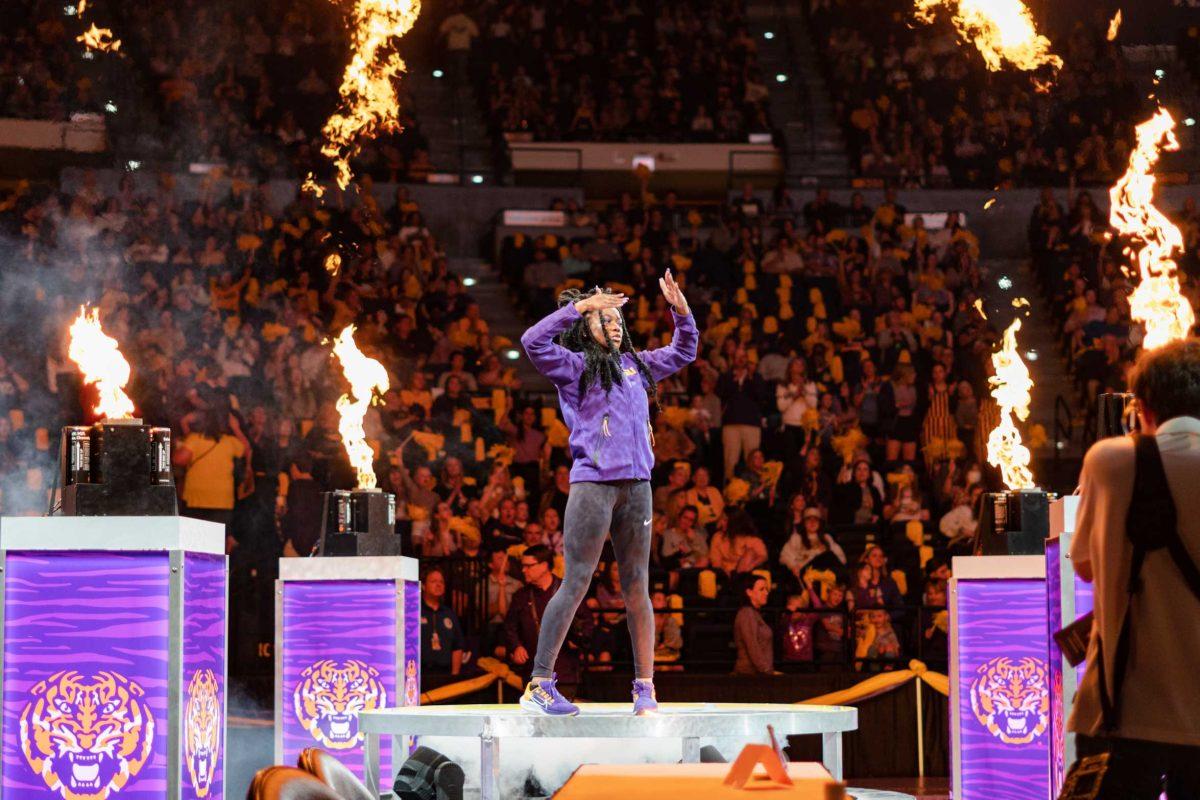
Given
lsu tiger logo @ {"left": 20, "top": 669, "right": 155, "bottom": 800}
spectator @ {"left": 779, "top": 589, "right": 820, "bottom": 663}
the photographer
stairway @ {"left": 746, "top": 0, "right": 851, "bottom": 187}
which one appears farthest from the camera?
stairway @ {"left": 746, "top": 0, "right": 851, "bottom": 187}

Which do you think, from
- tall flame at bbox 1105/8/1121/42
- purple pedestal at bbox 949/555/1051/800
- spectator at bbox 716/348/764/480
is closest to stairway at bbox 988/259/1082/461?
spectator at bbox 716/348/764/480

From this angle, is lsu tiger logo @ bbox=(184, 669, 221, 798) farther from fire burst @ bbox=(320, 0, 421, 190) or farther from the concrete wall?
the concrete wall

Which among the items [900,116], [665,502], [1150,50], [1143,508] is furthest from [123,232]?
[1143,508]

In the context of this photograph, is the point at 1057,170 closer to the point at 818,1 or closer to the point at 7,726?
the point at 818,1

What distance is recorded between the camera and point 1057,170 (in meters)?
19.9

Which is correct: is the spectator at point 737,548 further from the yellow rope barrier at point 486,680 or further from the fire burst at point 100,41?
the fire burst at point 100,41

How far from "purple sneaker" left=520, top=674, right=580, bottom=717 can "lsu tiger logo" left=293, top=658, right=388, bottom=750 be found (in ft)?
7.46

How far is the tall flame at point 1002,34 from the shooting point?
1919 centimetres

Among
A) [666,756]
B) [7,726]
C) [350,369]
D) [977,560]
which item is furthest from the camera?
→ [350,369]

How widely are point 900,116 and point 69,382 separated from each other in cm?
1130

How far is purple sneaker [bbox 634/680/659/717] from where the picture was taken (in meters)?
6.72

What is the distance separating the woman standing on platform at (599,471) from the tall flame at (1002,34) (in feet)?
42.8

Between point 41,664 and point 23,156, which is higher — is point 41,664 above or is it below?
below

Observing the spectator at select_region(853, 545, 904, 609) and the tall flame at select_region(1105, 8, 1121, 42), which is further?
the tall flame at select_region(1105, 8, 1121, 42)
